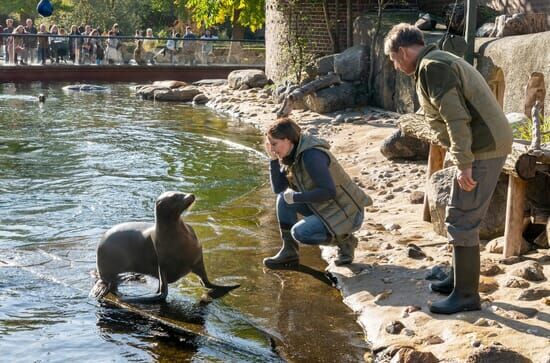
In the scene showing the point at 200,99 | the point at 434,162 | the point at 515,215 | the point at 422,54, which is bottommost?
the point at 200,99

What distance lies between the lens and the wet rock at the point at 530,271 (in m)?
6.22

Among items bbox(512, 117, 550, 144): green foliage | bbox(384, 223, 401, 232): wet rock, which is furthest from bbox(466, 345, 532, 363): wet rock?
bbox(384, 223, 401, 232): wet rock

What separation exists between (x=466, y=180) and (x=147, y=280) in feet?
9.41

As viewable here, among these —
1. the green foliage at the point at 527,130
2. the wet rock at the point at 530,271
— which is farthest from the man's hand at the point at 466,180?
the green foliage at the point at 527,130

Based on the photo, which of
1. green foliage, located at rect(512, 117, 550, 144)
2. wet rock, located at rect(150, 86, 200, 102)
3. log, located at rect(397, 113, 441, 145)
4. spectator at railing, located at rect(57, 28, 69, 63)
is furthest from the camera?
spectator at railing, located at rect(57, 28, 69, 63)

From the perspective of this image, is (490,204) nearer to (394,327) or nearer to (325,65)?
(394,327)

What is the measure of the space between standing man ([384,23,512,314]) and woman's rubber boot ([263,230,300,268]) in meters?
1.85

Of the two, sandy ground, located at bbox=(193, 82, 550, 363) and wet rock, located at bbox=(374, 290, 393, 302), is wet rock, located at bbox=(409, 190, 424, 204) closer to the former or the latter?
sandy ground, located at bbox=(193, 82, 550, 363)

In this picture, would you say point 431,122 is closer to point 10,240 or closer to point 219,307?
point 219,307

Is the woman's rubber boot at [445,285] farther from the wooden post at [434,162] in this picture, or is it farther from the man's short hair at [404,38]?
the wooden post at [434,162]

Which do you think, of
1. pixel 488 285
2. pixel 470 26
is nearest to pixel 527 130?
pixel 488 285

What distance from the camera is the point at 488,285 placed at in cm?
624

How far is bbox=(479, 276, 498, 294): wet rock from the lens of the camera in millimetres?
6191

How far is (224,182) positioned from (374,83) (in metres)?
6.98
